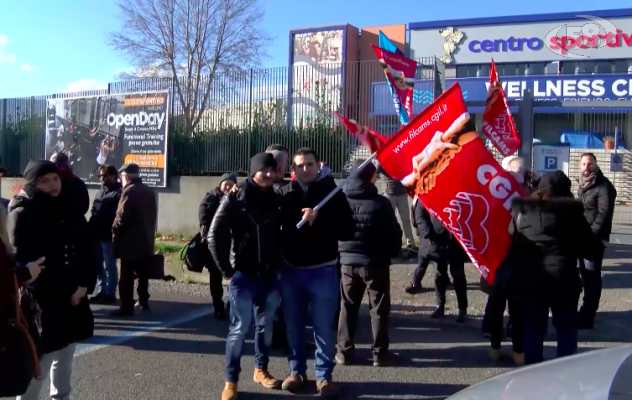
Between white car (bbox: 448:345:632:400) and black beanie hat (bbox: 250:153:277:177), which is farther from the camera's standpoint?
black beanie hat (bbox: 250:153:277:177)

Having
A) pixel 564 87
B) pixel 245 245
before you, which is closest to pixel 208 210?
pixel 245 245

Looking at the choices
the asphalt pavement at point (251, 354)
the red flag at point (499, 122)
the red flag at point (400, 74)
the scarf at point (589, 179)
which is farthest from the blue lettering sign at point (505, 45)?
the scarf at point (589, 179)

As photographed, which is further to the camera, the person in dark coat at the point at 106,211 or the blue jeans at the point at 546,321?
the person in dark coat at the point at 106,211

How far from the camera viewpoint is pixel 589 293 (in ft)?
23.5

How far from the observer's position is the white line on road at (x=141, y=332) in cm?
656

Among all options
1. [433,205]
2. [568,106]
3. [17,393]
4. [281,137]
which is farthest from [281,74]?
[17,393]

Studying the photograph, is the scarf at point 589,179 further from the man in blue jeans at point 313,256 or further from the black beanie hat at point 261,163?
the black beanie hat at point 261,163

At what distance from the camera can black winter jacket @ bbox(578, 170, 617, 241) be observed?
6898mm

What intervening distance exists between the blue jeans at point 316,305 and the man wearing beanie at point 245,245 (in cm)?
17

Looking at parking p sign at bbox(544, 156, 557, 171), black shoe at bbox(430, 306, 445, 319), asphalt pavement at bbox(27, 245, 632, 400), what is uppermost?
parking p sign at bbox(544, 156, 557, 171)

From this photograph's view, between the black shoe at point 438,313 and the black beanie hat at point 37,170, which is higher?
the black beanie hat at point 37,170

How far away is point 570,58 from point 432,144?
1151 inches

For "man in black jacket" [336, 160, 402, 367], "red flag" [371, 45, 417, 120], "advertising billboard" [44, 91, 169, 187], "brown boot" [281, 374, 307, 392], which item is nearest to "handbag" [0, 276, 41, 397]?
"brown boot" [281, 374, 307, 392]

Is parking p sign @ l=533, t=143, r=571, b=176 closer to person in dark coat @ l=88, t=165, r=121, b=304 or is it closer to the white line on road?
the white line on road
